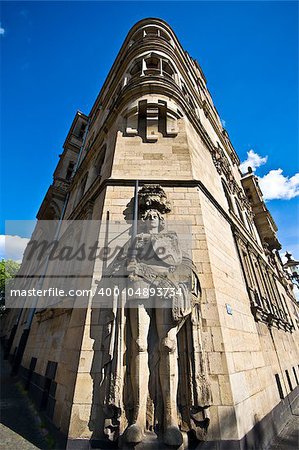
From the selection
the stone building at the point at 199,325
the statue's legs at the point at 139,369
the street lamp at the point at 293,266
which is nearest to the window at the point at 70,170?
the stone building at the point at 199,325

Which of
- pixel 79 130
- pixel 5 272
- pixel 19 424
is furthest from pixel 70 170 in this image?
pixel 5 272

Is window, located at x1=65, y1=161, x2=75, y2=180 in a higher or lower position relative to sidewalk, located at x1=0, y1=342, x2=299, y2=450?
higher

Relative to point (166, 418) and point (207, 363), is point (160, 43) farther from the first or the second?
point (166, 418)

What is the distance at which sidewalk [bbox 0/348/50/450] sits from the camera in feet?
12.6

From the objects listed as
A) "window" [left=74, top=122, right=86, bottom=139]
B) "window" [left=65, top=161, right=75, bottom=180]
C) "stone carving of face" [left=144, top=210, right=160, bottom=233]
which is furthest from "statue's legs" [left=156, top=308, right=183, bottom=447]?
"window" [left=74, top=122, right=86, bottom=139]

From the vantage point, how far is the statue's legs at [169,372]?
9.91 feet

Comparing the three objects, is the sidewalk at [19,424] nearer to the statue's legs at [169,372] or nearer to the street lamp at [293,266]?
the statue's legs at [169,372]

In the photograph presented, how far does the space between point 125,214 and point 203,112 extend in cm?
1122

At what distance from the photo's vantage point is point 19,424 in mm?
4680

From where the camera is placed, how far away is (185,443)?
10.2 feet

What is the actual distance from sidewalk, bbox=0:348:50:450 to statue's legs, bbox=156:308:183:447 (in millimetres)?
2260

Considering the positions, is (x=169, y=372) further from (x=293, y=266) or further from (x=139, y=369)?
(x=293, y=266)

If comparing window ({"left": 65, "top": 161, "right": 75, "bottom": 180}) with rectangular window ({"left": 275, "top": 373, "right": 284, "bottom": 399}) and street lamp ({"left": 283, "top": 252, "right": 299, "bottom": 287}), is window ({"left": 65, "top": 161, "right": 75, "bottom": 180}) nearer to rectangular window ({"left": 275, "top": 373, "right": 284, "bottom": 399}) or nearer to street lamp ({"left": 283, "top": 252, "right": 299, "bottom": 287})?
rectangular window ({"left": 275, "top": 373, "right": 284, "bottom": 399})

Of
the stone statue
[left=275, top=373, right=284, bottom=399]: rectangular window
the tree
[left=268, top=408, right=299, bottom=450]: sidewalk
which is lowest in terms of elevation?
[left=268, top=408, right=299, bottom=450]: sidewalk
